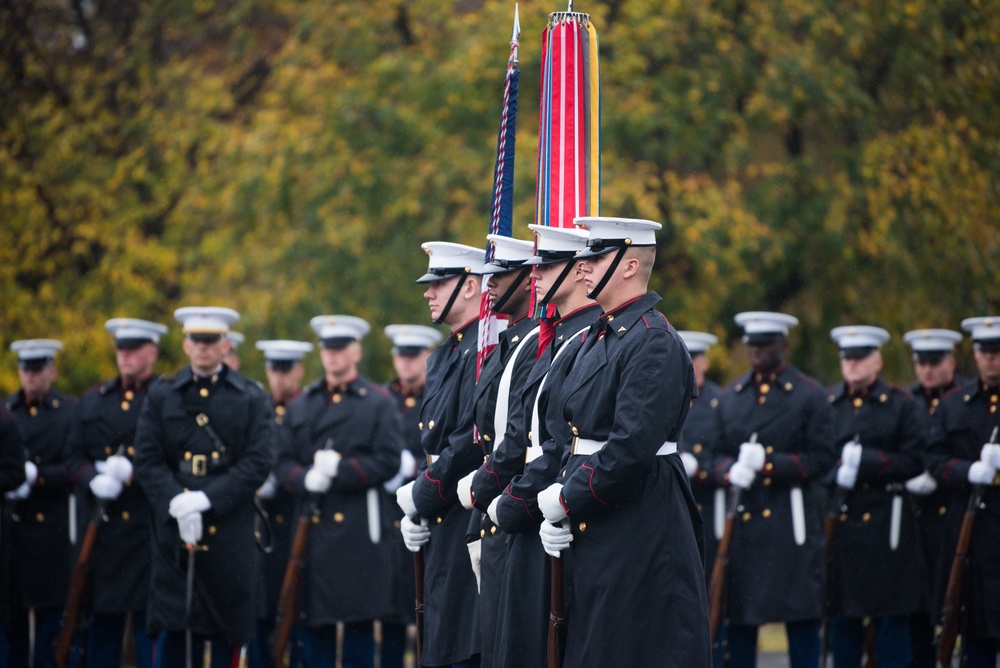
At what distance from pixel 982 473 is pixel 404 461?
3943mm

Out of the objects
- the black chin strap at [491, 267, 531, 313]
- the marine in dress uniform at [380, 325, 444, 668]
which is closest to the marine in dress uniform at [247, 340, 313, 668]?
the marine in dress uniform at [380, 325, 444, 668]

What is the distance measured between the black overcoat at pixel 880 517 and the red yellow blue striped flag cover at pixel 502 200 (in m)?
3.31

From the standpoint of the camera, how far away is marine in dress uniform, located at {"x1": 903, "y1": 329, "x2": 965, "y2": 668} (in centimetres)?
908

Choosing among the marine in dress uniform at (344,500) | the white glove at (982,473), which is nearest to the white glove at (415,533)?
the marine in dress uniform at (344,500)

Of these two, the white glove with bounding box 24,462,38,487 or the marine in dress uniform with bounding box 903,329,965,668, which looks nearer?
the marine in dress uniform with bounding box 903,329,965,668

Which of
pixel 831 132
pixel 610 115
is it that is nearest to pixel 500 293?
pixel 610 115

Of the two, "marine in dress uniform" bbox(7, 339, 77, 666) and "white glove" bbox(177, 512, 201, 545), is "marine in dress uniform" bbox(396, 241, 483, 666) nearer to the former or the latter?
"white glove" bbox(177, 512, 201, 545)

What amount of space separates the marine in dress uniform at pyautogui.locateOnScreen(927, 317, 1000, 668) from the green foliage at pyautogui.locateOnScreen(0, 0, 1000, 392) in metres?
4.42

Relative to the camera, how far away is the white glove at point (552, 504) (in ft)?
16.7

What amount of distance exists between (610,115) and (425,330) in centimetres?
388

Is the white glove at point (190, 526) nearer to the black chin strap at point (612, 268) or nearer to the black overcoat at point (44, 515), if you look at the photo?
the black overcoat at point (44, 515)

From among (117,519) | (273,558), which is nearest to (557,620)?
(117,519)

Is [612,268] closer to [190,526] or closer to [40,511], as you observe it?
[190,526]

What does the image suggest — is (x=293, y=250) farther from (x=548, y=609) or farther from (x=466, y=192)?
(x=548, y=609)
